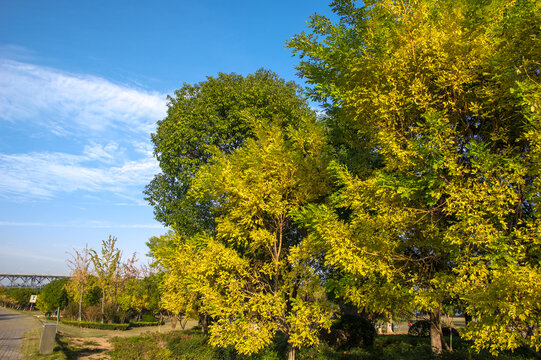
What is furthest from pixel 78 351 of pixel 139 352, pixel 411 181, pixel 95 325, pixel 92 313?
pixel 92 313

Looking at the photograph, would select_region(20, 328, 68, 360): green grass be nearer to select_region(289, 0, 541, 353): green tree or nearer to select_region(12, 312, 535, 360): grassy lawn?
select_region(12, 312, 535, 360): grassy lawn

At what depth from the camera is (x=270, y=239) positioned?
10102 millimetres

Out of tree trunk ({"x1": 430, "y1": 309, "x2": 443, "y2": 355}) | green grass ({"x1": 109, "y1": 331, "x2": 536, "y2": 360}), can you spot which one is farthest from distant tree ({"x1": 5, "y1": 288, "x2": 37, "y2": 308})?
tree trunk ({"x1": 430, "y1": 309, "x2": 443, "y2": 355})

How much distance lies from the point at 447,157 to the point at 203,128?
1161 cm

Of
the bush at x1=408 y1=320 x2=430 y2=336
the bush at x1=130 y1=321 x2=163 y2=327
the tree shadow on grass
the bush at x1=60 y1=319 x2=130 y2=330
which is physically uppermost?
the bush at x1=408 y1=320 x2=430 y2=336

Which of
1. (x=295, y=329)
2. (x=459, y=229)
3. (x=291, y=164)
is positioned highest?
(x=291, y=164)

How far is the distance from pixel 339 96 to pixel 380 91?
2.99 ft

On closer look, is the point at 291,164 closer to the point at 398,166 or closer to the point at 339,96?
the point at 339,96

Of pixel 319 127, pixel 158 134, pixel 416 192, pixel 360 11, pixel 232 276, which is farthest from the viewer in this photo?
pixel 158 134

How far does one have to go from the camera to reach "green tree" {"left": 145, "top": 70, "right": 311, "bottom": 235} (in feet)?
49.7

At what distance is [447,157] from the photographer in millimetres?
5770

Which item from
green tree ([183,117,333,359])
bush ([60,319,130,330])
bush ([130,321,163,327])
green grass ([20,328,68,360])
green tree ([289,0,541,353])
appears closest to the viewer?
green tree ([289,0,541,353])

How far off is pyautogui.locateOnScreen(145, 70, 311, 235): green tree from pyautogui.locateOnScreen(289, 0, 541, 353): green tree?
23.7 feet

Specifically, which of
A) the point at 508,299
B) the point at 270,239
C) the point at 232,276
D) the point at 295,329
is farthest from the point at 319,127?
the point at 508,299
